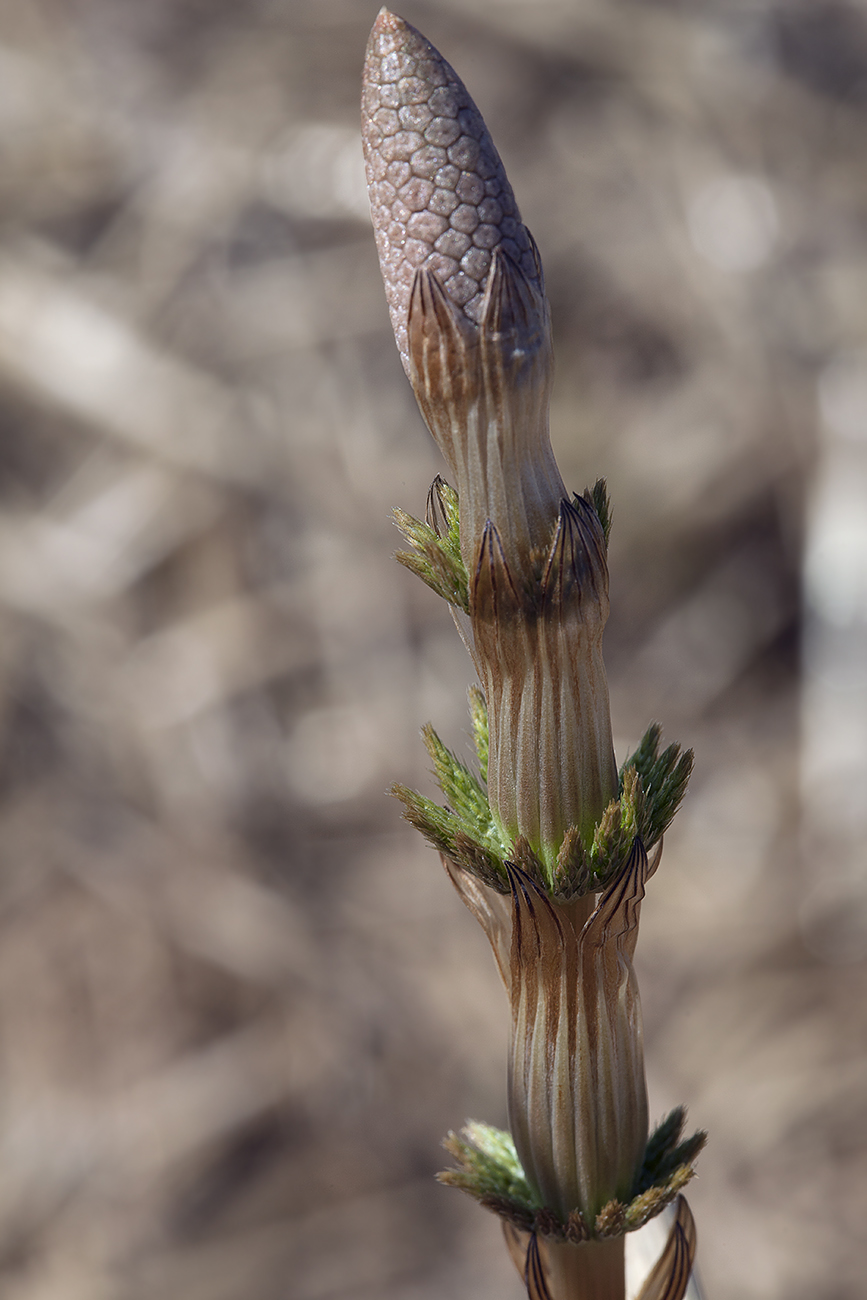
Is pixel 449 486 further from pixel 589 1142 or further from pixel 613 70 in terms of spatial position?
pixel 613 70

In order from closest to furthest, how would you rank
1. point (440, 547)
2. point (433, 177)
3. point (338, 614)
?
point (433, 177) < point (440, 547) < point (338, 614)

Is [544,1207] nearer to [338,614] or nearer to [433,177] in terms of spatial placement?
[433,177]

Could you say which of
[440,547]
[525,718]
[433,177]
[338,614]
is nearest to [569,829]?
[525,718]

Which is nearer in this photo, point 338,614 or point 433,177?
point 433,177

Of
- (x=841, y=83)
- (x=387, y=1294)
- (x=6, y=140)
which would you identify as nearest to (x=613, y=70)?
(x=841, y=83)

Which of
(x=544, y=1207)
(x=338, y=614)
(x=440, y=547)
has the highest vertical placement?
(x=338, y=614)

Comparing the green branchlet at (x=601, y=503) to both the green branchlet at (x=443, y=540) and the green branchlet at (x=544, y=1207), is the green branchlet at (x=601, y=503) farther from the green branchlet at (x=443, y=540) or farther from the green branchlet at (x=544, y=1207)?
the green branchlet at (x=544, y=1207)

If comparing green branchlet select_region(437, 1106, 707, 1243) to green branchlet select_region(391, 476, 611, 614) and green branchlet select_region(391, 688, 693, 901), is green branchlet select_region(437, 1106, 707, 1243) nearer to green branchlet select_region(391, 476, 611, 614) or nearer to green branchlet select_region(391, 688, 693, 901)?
green branchlet select_region(391, 688, 693, 901)

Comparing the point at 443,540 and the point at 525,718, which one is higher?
the point at 443,540

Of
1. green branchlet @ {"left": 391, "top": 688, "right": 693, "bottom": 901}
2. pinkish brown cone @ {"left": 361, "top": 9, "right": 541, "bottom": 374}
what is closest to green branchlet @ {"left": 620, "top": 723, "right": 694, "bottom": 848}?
green branchlet @ {"left": 391, "top": 688, "right": 693, "bottom": 901}
